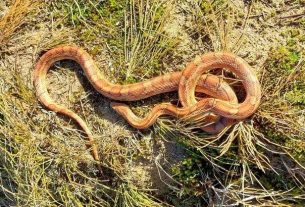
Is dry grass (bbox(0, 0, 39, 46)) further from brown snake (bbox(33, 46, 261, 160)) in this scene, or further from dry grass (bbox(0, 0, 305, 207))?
brown snake (bbox(33, 46, 261, 160))

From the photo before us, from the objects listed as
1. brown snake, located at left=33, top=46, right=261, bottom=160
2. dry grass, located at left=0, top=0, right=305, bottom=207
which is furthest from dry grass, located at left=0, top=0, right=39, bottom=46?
brown snake, located at left=33, top=46, right=261, bottom=160

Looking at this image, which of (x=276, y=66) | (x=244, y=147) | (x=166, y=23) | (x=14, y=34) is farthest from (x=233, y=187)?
(x=14, y=34)

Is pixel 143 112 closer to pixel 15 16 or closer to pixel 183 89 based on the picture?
pixel 183 89

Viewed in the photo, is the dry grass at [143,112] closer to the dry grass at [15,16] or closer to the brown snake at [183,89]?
the dry grass at [15,16]

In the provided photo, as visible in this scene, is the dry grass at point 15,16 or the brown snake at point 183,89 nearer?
the brown snake at point 183,89

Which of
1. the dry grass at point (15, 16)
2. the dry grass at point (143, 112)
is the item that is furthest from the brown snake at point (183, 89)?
the dry grass at point (15, 16)

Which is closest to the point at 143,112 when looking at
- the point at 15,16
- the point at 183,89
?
the point at 183,89

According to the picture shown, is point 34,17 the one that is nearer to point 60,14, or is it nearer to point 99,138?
point 60,14

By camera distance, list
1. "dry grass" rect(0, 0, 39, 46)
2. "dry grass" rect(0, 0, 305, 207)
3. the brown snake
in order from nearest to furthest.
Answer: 1. the brown snake
2. "dry grass" rect(0, 0, 305, 207)
3. "dry grass" rect(0, 0, 39, 46)
